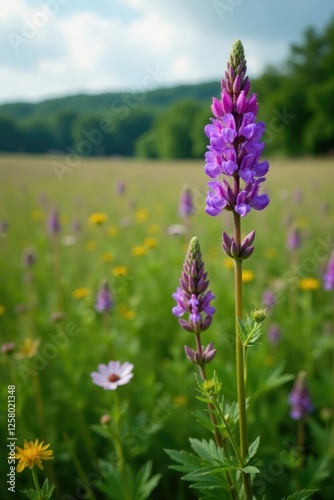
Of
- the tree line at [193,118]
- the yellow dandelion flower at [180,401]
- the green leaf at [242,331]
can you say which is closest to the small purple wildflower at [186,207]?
the yellow dandelion flower at [180,401]

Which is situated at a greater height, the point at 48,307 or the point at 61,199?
the point at 61,199

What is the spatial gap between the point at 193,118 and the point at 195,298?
6185 centimetres

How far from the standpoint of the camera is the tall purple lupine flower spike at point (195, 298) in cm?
132

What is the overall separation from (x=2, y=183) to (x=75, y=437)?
9.28 meters

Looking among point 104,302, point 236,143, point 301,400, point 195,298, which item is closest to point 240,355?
point 195,298

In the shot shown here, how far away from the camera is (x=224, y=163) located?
114 cm

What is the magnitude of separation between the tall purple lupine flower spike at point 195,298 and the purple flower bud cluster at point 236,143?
199 mm

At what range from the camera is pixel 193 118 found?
59.8 meters

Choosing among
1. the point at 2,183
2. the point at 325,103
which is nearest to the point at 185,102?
the point at 325,103

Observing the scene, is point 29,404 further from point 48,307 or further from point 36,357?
point 48,307

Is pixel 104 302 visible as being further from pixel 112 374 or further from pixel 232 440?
pixel 232 440

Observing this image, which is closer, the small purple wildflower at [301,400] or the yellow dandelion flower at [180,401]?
the small purple wildflower at [301,400]

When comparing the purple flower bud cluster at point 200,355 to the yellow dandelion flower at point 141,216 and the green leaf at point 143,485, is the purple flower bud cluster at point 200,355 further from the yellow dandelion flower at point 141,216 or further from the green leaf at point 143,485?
the yellow dandelion flower at point 141,216

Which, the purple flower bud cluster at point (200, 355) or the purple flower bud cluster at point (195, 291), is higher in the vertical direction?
the purple flower bud cluster at point (195, 291)
